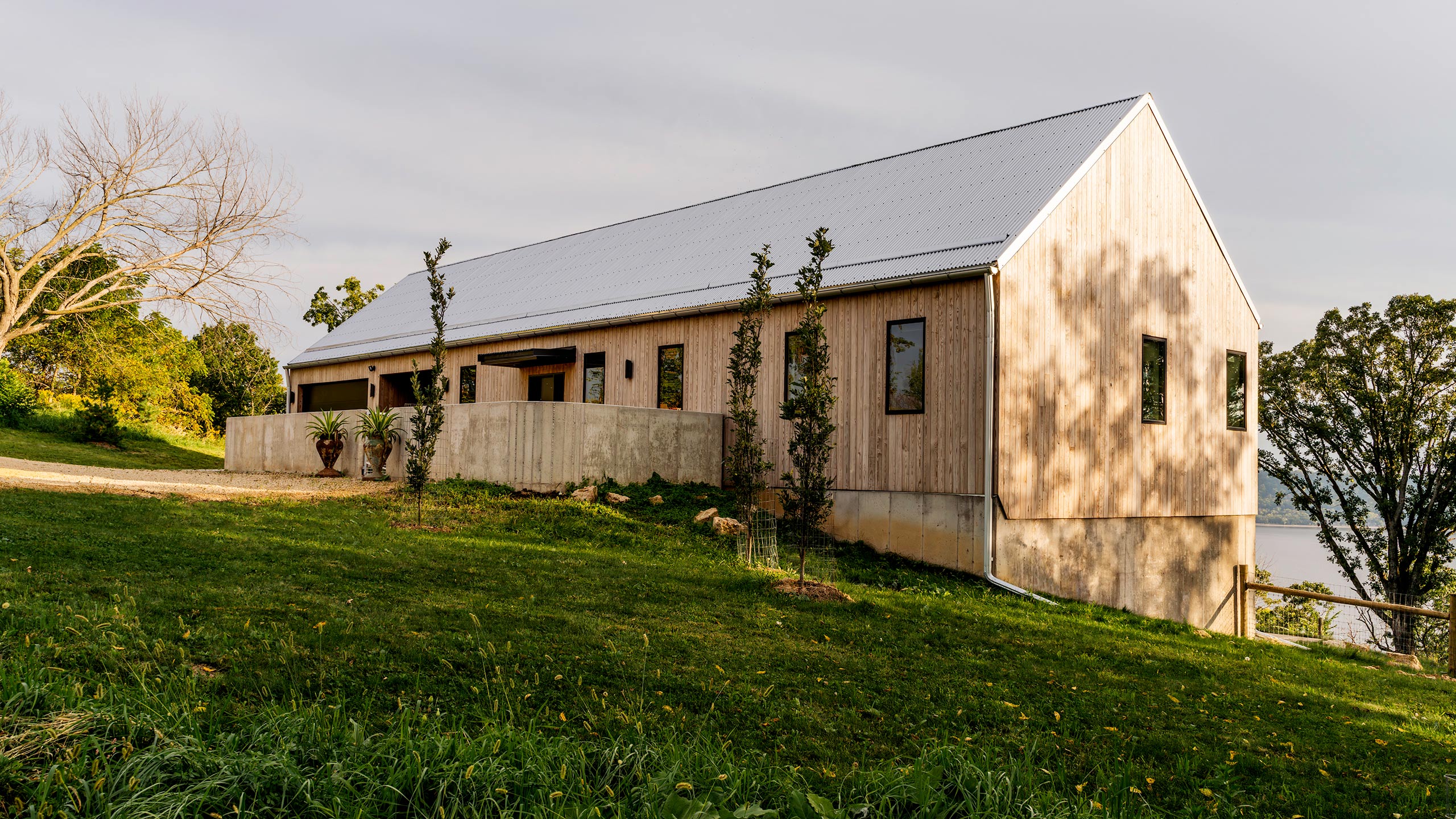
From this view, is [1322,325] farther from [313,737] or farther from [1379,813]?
[313,737]

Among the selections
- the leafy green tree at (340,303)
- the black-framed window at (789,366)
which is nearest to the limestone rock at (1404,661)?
the black-framed window at (789,366)

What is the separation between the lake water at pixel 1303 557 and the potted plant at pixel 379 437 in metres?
22.0

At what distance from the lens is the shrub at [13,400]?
26.9 m

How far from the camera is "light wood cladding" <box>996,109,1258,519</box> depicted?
531 inches

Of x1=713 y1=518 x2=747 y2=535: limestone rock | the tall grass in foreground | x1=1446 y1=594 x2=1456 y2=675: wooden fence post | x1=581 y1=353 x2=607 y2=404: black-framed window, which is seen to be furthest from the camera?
x1=581 y1=353 x2=607 y2=404: black-framed window

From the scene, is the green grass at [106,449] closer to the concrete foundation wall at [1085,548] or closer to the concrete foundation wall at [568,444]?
the concrete foundation wall at [568,444]

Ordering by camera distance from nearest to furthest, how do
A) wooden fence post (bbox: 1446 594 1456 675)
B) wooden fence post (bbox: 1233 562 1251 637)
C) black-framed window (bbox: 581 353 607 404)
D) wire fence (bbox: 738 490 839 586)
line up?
1. wooden fence post (bbox: 1446 594 1456 675)
2. wire fence (bbox: 738 490 839 586)
3. wooden fence post (bbox: 1233 562 1251 637)
4. black-framed window (bbox: 581 353 607 404)

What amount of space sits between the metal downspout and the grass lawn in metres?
2.25

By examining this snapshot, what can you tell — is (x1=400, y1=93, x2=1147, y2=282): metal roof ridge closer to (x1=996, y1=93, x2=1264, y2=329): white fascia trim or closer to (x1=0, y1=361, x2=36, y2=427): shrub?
(x1=996, y1=93, x2=1264, y2=329): white fascia trim

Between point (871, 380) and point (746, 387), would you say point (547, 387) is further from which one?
point (746, 387)

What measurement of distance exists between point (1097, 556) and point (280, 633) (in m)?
12.7

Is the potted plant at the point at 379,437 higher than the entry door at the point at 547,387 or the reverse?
the reverse

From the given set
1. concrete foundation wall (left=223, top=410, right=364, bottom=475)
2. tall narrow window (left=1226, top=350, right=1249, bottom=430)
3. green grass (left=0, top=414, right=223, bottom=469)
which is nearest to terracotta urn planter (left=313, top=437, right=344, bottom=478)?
concrete foundation wall (left=223, top=410, right=364, bottom=475)

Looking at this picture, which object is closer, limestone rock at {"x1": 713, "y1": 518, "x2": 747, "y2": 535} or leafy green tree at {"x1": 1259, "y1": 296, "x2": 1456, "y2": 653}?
limestone rock at {"x1": 713, "y1": 518, "x2": 747, "y2": 535}
